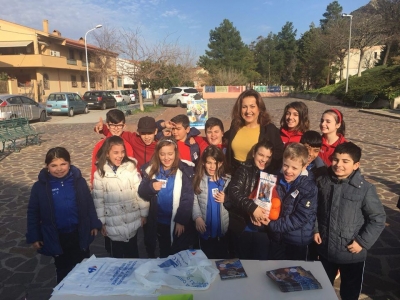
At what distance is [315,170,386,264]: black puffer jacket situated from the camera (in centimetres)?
238

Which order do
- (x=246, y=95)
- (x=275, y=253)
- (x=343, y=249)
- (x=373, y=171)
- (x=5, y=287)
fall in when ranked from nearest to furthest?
1. (x=343, y=249)
2. (x=275, y=253)
3. (x=246, y=95)
4. (x=5, y=287)
5. (x=373, y=171)

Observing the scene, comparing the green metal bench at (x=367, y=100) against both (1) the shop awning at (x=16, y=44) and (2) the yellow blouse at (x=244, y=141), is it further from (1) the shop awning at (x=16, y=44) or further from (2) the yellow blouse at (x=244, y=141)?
(1) the shop awning at (x=16, y=44)

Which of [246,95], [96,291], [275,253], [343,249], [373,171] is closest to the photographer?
[96,291]

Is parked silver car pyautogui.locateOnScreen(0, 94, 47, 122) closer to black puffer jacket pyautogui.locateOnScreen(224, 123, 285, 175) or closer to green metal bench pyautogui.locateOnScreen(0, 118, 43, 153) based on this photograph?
green metal bench pyautogui.locateOnScreen(0, 118, 43, 153)

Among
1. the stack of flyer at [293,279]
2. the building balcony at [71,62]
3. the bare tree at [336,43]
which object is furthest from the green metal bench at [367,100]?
the building balcony at [71,62]

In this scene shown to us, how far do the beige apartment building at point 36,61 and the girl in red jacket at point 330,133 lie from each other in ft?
89.4

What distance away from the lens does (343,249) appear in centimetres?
250

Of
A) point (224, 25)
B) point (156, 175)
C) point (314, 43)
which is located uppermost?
point (224, 25)

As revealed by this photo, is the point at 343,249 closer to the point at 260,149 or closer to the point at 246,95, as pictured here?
the point at 260,149

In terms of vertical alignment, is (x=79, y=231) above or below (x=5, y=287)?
above

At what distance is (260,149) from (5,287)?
9.99ft

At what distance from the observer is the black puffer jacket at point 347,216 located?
7.82 feet

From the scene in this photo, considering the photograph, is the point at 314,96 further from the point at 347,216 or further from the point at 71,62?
the point at 347,216

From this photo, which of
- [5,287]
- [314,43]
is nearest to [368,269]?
[5,287]
